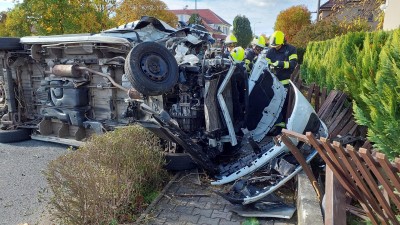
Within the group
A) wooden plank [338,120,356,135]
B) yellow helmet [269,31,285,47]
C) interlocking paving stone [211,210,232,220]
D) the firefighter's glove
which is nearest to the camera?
interlocking paving stone [211,210,232,220]

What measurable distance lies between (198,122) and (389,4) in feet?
29.3

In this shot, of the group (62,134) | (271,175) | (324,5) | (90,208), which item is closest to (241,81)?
(271,175)

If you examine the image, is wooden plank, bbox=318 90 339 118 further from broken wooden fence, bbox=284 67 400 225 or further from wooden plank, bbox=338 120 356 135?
broken wooden fence, bbox=284 67 400 225

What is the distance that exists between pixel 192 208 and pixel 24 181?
267 centimetres

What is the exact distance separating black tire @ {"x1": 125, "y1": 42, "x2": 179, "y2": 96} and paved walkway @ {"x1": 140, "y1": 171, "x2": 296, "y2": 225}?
138 centimetres

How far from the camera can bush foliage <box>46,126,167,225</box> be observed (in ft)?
10.1

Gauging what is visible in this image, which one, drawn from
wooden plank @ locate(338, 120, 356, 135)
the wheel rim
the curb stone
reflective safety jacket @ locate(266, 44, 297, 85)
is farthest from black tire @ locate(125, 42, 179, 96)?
reflective safety jacket @ locate(266, 44, 297, 85)

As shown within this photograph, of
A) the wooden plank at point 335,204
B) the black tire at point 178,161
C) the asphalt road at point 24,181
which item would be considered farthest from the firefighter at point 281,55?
the wooden plank at point 335,204

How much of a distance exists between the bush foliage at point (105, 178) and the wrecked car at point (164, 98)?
17.3 inches

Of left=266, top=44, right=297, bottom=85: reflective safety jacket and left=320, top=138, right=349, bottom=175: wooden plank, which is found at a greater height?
left=266, top=44, right=297, bottom=85: reflective safety jacket

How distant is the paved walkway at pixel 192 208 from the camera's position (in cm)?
353

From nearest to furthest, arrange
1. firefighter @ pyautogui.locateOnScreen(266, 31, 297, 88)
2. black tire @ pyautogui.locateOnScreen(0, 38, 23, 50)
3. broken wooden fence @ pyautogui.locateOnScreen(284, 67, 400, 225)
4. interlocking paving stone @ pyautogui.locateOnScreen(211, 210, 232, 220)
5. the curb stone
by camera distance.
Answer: broken wooden fence @ pyautogui.locateOnScreen(284, 67, 400, 225) < the curb stone < interlocking paving stone @ pyautogui.locateOnScreen(211, 210, 232, 220) < black tire @ pyautogui.locateOnScreen(0, 38, 23, 50) < firefighter @ pyautogui.locateOnScreen(266, 31, 297, 88)

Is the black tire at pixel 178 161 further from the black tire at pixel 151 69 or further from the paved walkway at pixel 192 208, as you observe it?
the black tire at pixel 151 69

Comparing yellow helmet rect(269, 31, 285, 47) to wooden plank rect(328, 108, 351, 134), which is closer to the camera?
wooden plank rect(328, 108, 351, 134)
